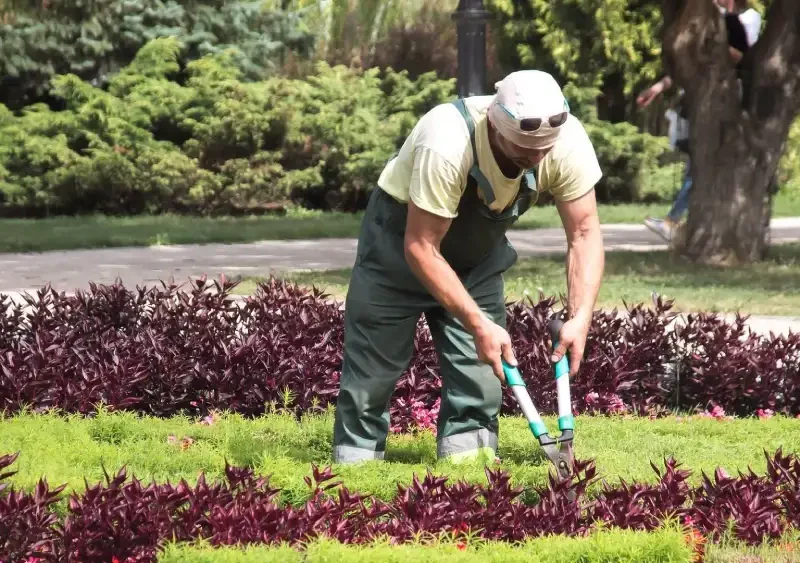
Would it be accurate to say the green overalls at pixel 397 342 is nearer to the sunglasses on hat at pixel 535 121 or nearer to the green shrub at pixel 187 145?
the sunglasses on hat at pixel 535 121

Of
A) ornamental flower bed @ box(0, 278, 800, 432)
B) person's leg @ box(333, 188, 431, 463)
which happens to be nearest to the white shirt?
ornamental flower bed @ box(0, 278, 800, 432)

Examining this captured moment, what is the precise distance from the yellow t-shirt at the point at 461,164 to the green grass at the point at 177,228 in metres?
10.8

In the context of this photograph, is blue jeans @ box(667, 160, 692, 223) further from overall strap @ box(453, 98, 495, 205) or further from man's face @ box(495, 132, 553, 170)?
man's face @ box(495, 132, 553, 170)

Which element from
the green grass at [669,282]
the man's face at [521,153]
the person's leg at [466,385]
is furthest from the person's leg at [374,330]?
the green grass at [669,282]

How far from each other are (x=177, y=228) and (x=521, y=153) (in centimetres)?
1312

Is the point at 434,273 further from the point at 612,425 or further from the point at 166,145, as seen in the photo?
the point at 166,145

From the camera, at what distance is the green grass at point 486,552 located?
377cm

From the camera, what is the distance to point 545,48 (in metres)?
25.7

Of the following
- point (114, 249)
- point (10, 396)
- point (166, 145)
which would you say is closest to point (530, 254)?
point (114, 249)

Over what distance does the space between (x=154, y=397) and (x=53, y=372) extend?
0.50m

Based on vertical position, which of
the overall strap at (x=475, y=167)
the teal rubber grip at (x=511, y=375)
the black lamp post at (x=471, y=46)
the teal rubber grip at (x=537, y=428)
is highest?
the black lamp post at (x=471, y=46)

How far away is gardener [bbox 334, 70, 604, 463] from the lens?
4.55m

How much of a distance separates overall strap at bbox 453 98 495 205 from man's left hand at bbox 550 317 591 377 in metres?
0.50

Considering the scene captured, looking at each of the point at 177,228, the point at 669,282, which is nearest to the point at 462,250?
the point at 669,282
